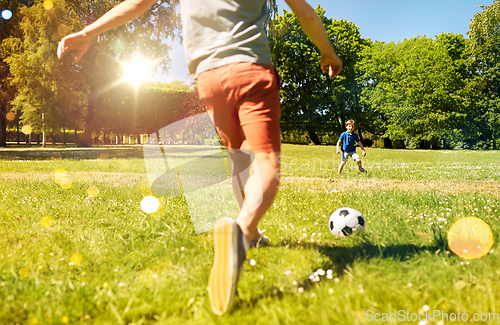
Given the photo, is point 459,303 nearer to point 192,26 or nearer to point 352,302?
point 352,302

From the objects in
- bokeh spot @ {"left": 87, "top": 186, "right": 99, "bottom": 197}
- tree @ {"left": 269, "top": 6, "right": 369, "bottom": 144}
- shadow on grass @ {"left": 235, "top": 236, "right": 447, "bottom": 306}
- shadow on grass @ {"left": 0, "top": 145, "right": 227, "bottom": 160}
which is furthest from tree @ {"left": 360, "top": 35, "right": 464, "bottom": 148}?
shadow on grass @ {"left": 235, "top": 236, "right": 447, "bottom": 306}

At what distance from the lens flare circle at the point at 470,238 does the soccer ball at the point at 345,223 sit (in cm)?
80

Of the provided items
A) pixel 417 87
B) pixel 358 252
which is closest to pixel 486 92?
pixel 417 87

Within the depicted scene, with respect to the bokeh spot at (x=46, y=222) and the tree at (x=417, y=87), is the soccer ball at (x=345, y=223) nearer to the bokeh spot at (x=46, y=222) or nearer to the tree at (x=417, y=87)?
the bokeh spot at (x=46, y=222)

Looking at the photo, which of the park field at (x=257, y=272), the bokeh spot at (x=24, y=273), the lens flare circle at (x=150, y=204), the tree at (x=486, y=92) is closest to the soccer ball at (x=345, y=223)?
the park field at (x=257, y=272)

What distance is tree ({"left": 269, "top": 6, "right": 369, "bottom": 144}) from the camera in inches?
1411

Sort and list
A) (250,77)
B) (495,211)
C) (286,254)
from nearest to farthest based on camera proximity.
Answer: (250,77)
(286,254)
(495,211)

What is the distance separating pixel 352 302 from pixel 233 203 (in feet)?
10.3

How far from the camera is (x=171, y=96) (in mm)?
45344

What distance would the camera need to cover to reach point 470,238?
2.86 m

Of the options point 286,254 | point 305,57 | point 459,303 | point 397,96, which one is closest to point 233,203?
point 286,254

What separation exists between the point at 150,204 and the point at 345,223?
280 centimetres

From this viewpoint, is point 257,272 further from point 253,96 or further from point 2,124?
point 2,124

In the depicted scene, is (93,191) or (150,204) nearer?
(150,204)
